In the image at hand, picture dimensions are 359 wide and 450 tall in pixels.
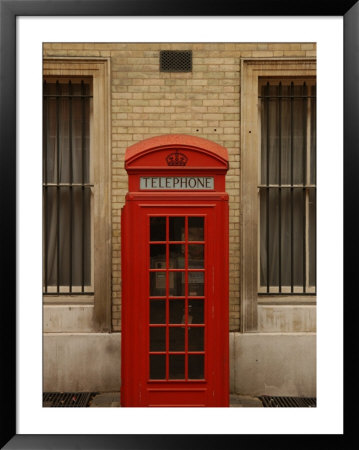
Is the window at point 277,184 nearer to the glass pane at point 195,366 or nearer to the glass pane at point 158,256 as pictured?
the glass pane at point 195,366

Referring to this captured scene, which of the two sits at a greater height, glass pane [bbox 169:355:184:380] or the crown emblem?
the crown emblem

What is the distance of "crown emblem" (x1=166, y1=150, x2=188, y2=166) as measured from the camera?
3988 mm

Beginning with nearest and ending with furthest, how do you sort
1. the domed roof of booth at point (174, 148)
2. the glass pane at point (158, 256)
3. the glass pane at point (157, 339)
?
the domed roof of booth at point (174, 148) < the glass pane at point (158, 256) < the glass pane at point (157, 339)

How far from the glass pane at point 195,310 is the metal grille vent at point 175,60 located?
124 inches

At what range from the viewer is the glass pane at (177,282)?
414cm

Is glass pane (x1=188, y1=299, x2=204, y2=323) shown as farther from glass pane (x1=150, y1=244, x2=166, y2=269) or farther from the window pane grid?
glass pane (x1=150, y1=244, x2=166, y2=269)

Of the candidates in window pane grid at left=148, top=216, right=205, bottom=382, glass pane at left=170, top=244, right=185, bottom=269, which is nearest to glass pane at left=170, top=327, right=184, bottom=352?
window pane grid at left=148, top=216, right=205, bottom=382

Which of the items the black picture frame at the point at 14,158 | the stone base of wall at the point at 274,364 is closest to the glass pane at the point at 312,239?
the stone base of wall at the point at 274,364

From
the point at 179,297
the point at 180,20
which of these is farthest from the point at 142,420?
the point at 180,20

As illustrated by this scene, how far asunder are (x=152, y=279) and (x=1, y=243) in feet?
5.21

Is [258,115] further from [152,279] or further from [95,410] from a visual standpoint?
[95,410]

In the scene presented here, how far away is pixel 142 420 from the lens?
292cm

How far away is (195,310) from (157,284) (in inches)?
16.5

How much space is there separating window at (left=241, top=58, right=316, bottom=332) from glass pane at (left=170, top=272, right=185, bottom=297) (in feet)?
6.62
